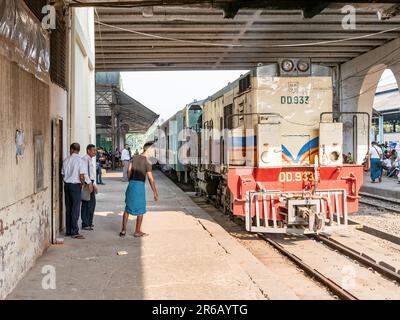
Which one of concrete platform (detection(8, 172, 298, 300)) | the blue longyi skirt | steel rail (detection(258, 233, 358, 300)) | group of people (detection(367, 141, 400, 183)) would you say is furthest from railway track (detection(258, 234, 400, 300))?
group of people (detection(367, 141, 400, 183))

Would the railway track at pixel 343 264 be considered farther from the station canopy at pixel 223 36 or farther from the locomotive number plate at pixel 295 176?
the station canopy at pixel 223 36

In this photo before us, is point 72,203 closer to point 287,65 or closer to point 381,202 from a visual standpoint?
point 287,65

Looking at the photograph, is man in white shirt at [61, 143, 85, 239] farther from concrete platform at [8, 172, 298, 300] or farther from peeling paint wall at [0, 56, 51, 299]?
peeling paint wall at [0, 56, 51, 299]

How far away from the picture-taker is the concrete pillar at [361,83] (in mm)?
22600

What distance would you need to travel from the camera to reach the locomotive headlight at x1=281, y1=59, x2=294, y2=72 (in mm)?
10203

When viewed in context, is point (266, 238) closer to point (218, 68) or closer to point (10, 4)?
point (10, 4)

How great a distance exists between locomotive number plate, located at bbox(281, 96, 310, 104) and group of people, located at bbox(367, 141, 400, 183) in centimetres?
806

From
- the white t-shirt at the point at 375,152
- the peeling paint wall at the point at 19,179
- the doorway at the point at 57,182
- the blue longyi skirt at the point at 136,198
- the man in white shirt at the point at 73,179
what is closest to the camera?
the peeling paint wall at the point at 19,179

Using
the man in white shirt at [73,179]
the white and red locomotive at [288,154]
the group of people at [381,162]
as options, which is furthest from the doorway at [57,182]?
→ the group of people at [381,162]

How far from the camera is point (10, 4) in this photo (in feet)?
18.1

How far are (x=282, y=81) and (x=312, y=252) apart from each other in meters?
3.45

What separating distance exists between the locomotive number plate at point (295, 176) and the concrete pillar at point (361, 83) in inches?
521

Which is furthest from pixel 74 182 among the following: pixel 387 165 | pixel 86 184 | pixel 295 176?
pixel 387 165
